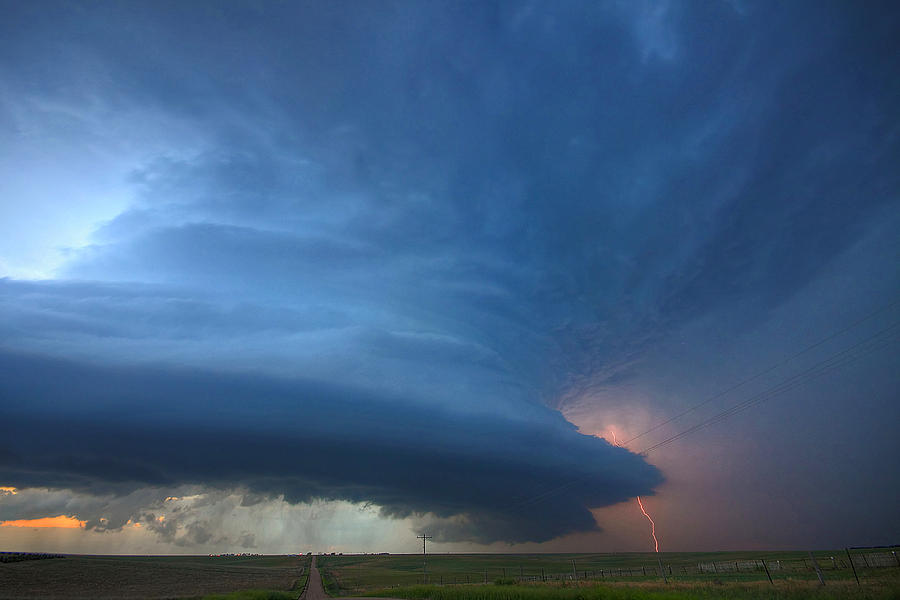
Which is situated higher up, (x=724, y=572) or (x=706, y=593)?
(x=706, y=593)

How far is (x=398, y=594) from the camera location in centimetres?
7931

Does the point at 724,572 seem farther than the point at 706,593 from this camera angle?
Yes

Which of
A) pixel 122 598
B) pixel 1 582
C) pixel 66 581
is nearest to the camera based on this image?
pixel 122 598

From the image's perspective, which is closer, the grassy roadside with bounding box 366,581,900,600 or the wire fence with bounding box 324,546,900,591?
the grassy roadside with bounding box 366,581,900,600

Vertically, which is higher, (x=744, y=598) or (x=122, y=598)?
(x=744, y=598)

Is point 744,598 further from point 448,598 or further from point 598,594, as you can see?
point 448,598

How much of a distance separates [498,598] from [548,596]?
358 inches

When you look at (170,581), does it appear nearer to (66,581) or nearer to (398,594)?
(66,581)

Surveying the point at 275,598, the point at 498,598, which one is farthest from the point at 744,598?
the point at 275,598

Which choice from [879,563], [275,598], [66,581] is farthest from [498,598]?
[66,581]

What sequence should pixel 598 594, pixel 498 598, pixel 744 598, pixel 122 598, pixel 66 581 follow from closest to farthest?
pixel 744 598, pixel 598 594, pixel 498 598, pixel 122 598, pixel 66 581

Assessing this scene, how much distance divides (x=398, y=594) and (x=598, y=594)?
45.0 meters

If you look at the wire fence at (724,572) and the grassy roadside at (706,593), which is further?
the wire fence at (724,572)

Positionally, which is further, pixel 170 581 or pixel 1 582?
pixel 170 581
